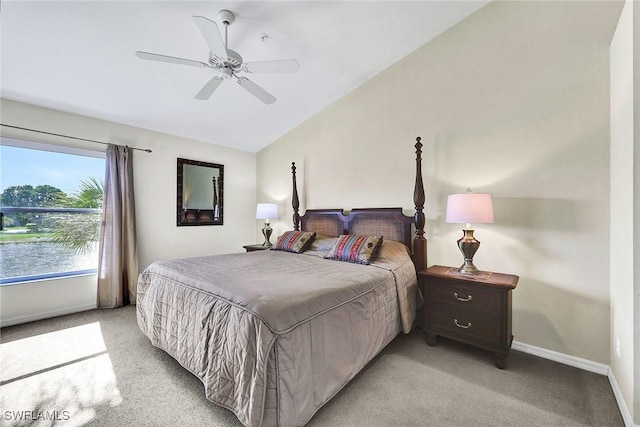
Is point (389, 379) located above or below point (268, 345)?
below

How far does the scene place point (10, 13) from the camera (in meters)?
2.04

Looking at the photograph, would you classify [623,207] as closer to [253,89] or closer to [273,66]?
[273,66]

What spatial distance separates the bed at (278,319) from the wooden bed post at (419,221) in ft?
0.04

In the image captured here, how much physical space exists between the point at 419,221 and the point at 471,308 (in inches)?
38.2

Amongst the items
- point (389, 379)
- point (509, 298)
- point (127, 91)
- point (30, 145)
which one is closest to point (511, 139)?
point (509, 298)

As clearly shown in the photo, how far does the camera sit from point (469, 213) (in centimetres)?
224

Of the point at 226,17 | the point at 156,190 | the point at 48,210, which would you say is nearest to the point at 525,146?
the point at 226,17

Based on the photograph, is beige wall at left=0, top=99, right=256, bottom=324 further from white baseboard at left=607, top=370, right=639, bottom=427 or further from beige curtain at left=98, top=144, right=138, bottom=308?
white baseboard at left=607, top=370, right=639, bottom=427

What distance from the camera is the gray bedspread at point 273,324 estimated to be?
136 cm

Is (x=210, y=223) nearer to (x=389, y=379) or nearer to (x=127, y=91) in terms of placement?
(x=127, y=91)

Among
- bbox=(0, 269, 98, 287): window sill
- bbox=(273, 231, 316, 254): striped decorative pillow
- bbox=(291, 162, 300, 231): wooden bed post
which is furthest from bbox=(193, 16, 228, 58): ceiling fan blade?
bbox=(0, 269, 98, 287): window sill

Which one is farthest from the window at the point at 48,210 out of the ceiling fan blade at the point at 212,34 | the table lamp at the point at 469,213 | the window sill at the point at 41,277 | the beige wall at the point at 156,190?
the table lamp at the point at 469,213

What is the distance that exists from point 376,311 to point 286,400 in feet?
3.19

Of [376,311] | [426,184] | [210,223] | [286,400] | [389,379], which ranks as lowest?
[389,379]
